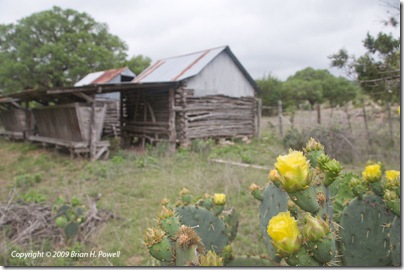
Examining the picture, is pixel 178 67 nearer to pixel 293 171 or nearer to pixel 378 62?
pixel 378 62

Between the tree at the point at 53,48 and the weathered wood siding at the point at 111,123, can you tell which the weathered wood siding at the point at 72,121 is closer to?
the tree at the point at 53,48

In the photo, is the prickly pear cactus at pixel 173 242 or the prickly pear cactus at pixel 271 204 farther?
the prickly pear cactus at pixel 271 204

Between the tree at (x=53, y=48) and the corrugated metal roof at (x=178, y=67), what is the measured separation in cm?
367

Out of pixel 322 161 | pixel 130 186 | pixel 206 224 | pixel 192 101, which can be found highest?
pixel 192 101

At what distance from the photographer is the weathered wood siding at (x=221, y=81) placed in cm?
951

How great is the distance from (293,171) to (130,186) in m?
4.55

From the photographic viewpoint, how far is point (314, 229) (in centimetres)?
63

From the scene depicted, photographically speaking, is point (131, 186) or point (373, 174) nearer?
point (373, 174)

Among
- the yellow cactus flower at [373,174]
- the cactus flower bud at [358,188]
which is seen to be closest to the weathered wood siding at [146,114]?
the cactus flower bud at [358,188]

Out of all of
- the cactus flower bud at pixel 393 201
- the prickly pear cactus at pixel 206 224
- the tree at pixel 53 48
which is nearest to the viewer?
the cactus flower bud at pixel 393 201

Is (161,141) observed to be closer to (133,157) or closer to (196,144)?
(196,144)

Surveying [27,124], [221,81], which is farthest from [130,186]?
[27,124]

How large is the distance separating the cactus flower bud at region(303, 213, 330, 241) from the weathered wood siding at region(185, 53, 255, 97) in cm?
863

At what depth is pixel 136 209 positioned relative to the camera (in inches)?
155
